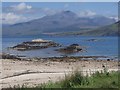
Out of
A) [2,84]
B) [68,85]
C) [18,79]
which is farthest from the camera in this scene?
[18,79]

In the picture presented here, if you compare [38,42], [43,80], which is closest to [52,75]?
[43,80]

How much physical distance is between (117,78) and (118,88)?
2.34 m

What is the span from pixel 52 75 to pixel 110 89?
29.3 feet

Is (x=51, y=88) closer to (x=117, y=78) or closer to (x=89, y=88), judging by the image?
(x=89, y=88)

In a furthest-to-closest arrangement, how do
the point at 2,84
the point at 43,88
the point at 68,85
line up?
the point at 2,84 → the point at 68,85 → the point at 43,88

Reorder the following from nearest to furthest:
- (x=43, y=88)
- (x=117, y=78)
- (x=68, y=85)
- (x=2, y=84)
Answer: (x=43, y=88) < (x=68, y=85) < (x=117, y=78) < (x=2, y=84)

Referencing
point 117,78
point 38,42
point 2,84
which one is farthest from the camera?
point 38,42

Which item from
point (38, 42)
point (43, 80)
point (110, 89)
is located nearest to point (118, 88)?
point (110, 89)

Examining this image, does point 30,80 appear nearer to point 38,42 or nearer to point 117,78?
point 117,78

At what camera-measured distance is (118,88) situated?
17.8 m

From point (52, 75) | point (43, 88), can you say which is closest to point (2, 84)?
point (52, 75)

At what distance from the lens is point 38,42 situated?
342 feet

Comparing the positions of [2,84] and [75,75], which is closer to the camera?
[75,75]

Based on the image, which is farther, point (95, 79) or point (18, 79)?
point (18, 79)
